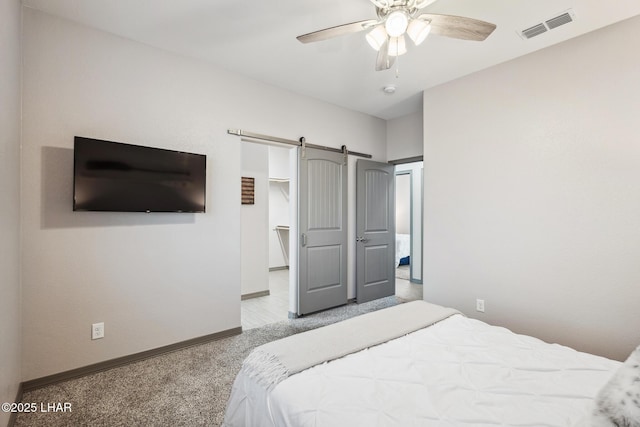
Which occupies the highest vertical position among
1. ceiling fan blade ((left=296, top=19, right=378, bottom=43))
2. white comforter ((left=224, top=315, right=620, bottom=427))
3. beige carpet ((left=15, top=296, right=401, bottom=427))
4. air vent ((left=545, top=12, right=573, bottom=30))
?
air vent ((left=545, top=12, right=573, bottom=30))

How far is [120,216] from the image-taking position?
2.46 metres

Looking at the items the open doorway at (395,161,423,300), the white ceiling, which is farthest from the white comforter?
the open doorway at (395,161,423,300)

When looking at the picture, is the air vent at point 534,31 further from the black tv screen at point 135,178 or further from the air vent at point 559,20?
the black tv screen at point 135,178

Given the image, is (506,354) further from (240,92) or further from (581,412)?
(240,92)

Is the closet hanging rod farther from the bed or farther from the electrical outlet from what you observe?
the bed

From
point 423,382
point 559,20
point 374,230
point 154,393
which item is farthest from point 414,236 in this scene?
point 154,393

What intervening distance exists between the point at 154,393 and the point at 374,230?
321cm

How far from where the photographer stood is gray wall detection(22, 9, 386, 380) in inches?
84.9

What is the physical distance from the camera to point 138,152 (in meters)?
2.45

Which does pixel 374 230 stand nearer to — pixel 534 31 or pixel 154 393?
pixel 534 31

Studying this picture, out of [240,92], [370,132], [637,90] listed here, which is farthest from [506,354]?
[370,132]

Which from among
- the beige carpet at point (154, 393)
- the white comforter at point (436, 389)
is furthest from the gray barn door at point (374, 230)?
the white comforter at point (436, 389)

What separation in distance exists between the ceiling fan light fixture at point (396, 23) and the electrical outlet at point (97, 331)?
9.74ft

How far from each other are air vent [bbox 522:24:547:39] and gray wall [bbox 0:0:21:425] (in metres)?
3.40
